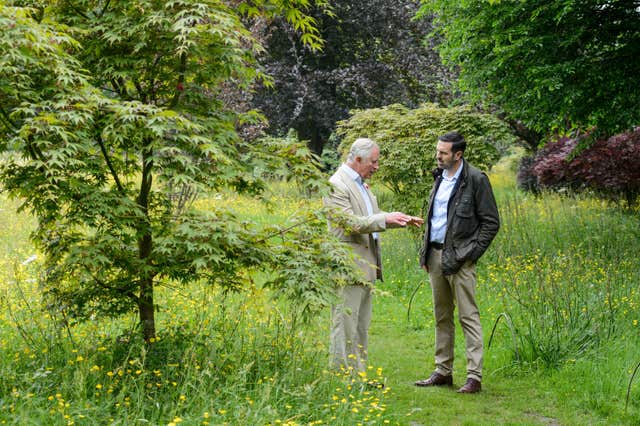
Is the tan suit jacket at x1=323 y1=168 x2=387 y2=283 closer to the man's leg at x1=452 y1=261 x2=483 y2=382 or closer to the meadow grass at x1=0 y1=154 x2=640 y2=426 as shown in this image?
the meadow grass at x1=0 y1=154 x2=640 y2=426

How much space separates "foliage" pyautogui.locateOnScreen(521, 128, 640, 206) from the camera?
14.6m

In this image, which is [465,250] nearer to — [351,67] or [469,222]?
[469,222]

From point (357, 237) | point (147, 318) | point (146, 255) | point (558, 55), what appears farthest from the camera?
point (558, 55)

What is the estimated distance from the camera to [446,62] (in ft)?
37.5

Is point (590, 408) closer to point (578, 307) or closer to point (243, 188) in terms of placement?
point (578, 307)

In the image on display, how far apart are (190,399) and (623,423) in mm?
3128

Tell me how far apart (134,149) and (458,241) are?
108 inches

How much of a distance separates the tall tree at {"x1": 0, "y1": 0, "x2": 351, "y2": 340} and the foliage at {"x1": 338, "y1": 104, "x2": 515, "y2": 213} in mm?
6661

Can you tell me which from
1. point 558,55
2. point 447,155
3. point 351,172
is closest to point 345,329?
point 351,172

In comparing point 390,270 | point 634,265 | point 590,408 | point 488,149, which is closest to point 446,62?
point 488,149

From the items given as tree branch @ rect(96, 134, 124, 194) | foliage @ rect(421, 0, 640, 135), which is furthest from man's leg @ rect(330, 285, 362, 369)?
foliage @ rect(421, 0, 640, 135)

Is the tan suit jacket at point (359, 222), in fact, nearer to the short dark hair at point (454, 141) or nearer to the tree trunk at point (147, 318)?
the short dark hair at point (454, 141)

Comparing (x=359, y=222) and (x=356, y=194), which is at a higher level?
(x=356, y=194)

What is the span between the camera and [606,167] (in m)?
14.8
